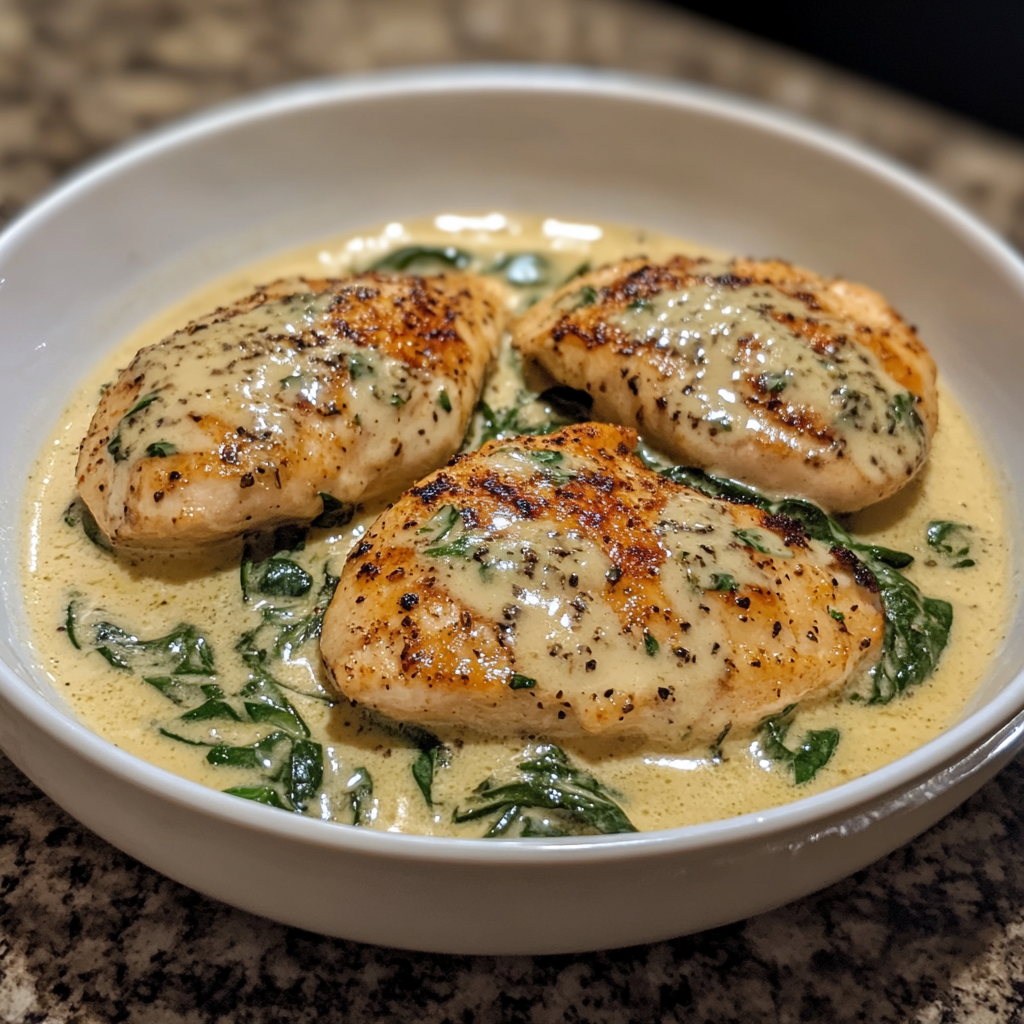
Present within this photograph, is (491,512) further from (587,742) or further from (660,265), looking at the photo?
(660,265)

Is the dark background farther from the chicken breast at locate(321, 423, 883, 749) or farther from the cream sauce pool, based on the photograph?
the chicken breast at locate(321, 423, 883, 749)

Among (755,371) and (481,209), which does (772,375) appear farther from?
(481,209)

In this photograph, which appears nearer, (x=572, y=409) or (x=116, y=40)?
(x=572, y=409)

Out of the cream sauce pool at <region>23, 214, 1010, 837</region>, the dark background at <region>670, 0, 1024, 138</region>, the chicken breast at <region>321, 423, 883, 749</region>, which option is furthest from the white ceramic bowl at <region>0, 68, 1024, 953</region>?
the dark background at <region>670, 0, 1024, 138</region>

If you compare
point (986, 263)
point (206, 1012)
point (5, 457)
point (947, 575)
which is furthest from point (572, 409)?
point (206, 1012)

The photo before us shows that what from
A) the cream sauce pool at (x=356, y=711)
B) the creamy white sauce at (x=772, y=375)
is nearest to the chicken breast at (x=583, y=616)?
the cream sauce pool at (x=356, y=711)

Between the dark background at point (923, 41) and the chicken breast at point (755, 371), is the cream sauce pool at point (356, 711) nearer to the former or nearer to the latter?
the chicken breast at point (755, 371)
